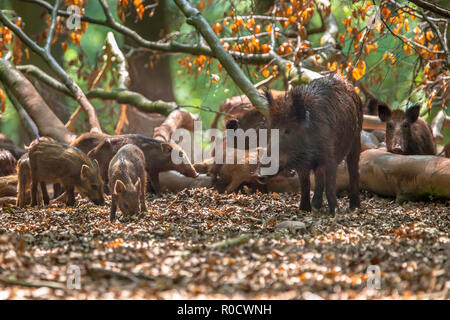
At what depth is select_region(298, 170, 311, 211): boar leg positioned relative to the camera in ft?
20.0

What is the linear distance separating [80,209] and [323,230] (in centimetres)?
327

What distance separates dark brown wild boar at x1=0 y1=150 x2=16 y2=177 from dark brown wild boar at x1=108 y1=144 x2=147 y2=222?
11.2 ft

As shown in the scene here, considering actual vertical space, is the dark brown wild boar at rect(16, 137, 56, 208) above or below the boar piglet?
below

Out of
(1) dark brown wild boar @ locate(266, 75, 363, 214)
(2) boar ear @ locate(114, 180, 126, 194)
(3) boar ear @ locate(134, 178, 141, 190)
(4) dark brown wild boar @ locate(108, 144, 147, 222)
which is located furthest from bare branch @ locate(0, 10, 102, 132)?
(1) dark brown wild boar @ locate(266, 75, 363, 214)

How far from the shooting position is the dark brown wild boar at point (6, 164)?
9039 millimetres

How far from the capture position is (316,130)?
19.2 feet

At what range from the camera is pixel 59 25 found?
1084 centimetres

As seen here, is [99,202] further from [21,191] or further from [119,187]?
[119,187]

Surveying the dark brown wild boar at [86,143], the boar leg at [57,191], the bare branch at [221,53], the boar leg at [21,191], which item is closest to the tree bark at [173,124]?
the dark brown wild boar at [86,143]

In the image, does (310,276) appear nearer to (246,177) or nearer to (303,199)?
(303,199)

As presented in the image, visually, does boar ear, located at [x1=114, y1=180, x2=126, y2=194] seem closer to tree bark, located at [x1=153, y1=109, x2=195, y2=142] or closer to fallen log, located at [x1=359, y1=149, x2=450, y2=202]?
fallen log, located at [x1=359, y1=149, x2=450, y2=202]

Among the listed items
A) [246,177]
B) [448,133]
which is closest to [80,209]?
[246,177]

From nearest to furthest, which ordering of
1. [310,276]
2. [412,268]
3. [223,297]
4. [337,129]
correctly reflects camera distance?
[223,297]
[310,276]
[412,268]
[337,129]

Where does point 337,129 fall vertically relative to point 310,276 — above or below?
above
